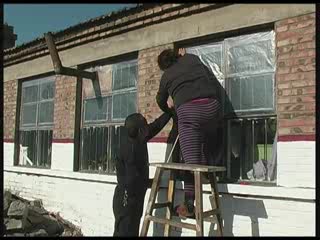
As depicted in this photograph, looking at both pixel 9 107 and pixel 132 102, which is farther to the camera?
pixel 9 107

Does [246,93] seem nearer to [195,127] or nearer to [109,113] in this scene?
[195,127]

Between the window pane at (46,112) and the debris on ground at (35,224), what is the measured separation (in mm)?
1782

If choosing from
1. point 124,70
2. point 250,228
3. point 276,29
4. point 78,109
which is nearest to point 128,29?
point 124,70

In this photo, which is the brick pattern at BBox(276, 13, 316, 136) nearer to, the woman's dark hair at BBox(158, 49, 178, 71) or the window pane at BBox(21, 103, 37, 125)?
the woman's dark hair at BBox(158, 49, 178, 71)

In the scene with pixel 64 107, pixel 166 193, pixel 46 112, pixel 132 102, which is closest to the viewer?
pixel 166 193

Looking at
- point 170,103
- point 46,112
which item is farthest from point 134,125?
point 46,112

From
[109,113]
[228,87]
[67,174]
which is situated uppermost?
[228,87]

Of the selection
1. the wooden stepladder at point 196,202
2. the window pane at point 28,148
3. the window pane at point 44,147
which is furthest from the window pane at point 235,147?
the window pane at point 28,148

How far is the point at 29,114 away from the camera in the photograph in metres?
10.2

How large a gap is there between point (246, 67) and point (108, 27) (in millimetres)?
2808

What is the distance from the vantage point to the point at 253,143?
5824 mm

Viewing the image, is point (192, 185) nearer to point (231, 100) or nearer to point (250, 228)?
point (250, 228)

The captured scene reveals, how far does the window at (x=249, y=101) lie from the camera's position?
5637 mm

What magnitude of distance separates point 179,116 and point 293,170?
1.44m
